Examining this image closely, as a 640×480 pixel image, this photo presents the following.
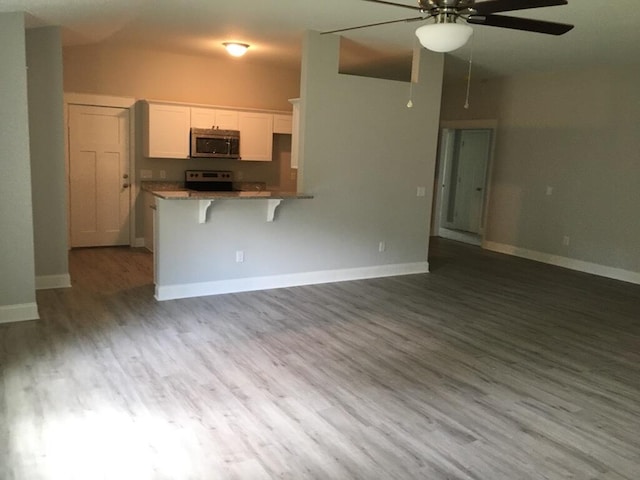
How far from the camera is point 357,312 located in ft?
16.6

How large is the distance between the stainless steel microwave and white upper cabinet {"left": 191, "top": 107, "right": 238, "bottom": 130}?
10 centimetres

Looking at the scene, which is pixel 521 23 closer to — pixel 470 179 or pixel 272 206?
pixel 272 206

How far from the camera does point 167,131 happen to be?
284 inches

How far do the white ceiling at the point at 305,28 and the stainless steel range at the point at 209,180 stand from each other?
1724 mm

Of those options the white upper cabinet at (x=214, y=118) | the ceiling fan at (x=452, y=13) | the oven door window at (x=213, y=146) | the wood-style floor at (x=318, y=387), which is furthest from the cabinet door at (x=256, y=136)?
the ceiling fan at (x=452, y=13)

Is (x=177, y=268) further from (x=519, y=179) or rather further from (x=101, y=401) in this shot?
(x=519, y=179)

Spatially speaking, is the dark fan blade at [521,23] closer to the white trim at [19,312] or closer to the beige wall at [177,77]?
the white trim at [19,312]

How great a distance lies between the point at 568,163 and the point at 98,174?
21.6 ft

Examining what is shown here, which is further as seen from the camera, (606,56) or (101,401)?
(606,56)

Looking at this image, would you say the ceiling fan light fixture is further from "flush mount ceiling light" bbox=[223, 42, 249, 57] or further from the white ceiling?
"flush mount ceiling light" bbox=[223, 42, 249, 57]

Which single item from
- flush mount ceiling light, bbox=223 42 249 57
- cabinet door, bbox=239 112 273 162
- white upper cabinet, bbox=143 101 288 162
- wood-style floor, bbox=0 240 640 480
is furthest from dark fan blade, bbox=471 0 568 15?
cabinet door, bbox=239 112 273 162

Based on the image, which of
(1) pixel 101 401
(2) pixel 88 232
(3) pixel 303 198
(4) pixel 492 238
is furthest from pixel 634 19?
(2) pixel 88 232

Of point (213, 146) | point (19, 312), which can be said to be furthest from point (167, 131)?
point (19, 312)

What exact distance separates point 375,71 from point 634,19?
3.95 m
